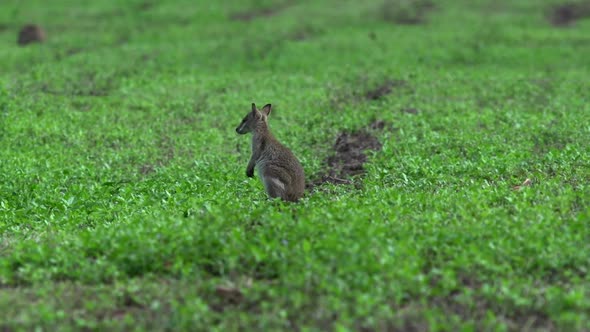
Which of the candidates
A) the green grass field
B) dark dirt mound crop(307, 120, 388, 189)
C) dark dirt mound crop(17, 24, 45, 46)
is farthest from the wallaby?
dark dirt mound crop(17, 24, 45, 46)

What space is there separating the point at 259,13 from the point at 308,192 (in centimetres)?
2670

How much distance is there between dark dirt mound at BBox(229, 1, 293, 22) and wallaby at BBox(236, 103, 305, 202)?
24.8 meters

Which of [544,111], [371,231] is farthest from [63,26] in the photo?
[371,231]

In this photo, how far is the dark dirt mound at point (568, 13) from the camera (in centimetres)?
3406

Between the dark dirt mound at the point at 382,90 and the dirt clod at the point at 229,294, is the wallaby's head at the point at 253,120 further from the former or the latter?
the dark dirt mound at the point at 382,90

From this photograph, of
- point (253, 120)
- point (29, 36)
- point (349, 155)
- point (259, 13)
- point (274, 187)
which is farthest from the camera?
point (259, 13)

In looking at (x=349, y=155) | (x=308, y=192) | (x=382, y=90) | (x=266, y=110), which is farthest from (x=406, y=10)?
(x=308, y=192)

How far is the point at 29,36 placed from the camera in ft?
100

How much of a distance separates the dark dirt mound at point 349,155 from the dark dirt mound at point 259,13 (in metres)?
20.1

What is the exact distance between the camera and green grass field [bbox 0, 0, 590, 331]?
24.0 ft

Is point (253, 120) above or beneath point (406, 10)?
above

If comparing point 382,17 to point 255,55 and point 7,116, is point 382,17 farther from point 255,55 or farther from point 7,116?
point 7,116

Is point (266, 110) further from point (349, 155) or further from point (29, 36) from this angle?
point (29, 36)

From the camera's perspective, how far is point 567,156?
12.8 metres
